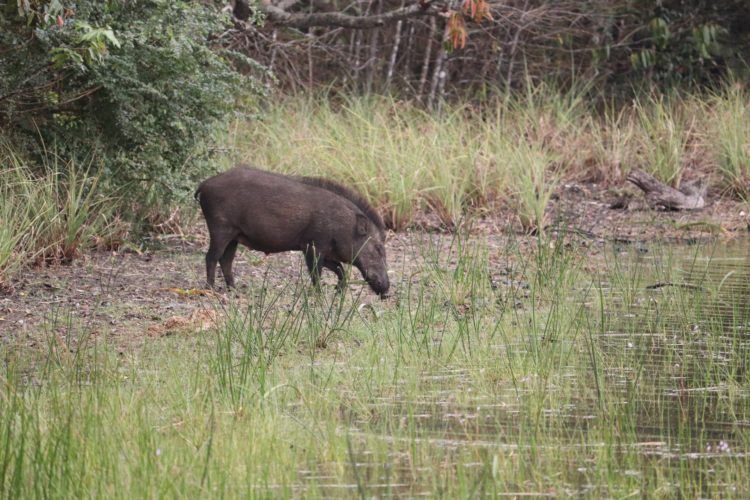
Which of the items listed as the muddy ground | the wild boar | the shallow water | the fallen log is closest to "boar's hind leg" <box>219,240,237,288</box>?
the wild boar

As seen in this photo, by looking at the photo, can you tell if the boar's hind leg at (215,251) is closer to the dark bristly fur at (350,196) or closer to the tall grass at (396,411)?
the dark bristly fur at (350,196)

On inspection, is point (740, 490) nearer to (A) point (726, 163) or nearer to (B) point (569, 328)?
(B) point (569, 328)

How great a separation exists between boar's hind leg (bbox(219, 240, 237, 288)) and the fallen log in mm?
5882

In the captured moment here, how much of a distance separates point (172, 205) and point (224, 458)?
624cm

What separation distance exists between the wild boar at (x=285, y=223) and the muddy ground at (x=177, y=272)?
27 cm

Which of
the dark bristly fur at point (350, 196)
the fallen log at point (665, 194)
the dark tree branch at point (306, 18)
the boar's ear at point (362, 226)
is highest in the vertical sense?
the dark tree branch at point (306, 18)

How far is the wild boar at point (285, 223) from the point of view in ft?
26.3

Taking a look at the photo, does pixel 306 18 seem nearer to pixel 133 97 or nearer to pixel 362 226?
pixel 133 97

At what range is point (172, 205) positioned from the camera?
10094 millimetres

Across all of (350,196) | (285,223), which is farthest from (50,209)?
(350,196)

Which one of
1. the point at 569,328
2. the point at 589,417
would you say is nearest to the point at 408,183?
the point at 569,328

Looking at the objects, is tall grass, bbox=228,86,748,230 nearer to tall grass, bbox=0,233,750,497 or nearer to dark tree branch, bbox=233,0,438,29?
dark tree branch, bbox=233,0,438,29

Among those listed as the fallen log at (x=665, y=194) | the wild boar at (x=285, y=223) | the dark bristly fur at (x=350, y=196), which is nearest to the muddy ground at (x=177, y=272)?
the fallen log at (x=665, y=194)

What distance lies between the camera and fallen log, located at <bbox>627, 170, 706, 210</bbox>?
→ 497 inches
